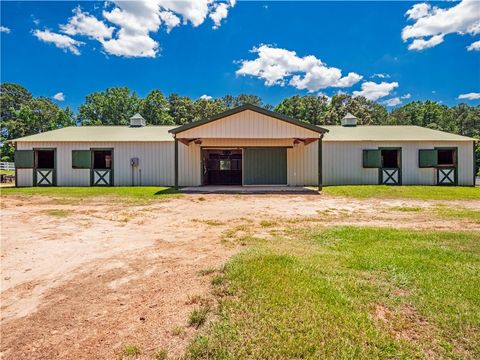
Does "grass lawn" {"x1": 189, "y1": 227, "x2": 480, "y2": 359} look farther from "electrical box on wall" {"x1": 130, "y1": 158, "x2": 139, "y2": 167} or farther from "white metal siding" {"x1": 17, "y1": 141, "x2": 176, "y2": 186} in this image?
"electrical box on wall" {"x1": 130, "y1": 158, "x2": 139, "y2": 167}

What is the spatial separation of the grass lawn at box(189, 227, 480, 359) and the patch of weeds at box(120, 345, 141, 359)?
1.43 feet

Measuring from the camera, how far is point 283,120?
45.1ft

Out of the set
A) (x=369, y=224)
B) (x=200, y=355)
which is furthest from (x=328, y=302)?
(x=369, y=224)

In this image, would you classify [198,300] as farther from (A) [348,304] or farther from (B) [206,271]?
(A) [348,304]

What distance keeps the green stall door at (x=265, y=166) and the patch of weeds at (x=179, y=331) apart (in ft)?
46.9

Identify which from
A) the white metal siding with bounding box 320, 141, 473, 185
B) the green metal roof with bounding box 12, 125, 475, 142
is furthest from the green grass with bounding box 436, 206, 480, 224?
the green metal roof with bounding box 12, 125, 475, 142

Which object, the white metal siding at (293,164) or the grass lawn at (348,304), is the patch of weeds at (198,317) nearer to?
the grass lawn at (348,304)

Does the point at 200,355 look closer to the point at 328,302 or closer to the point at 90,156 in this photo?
the point at 328,302

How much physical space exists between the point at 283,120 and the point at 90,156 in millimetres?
10887

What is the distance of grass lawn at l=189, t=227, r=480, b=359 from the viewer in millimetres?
2266

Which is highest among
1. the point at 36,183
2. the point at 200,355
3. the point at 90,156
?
the point at 90,156

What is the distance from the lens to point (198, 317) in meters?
2.67

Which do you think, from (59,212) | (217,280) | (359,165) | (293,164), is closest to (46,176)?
(59,212)

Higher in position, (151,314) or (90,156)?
(90,156)
